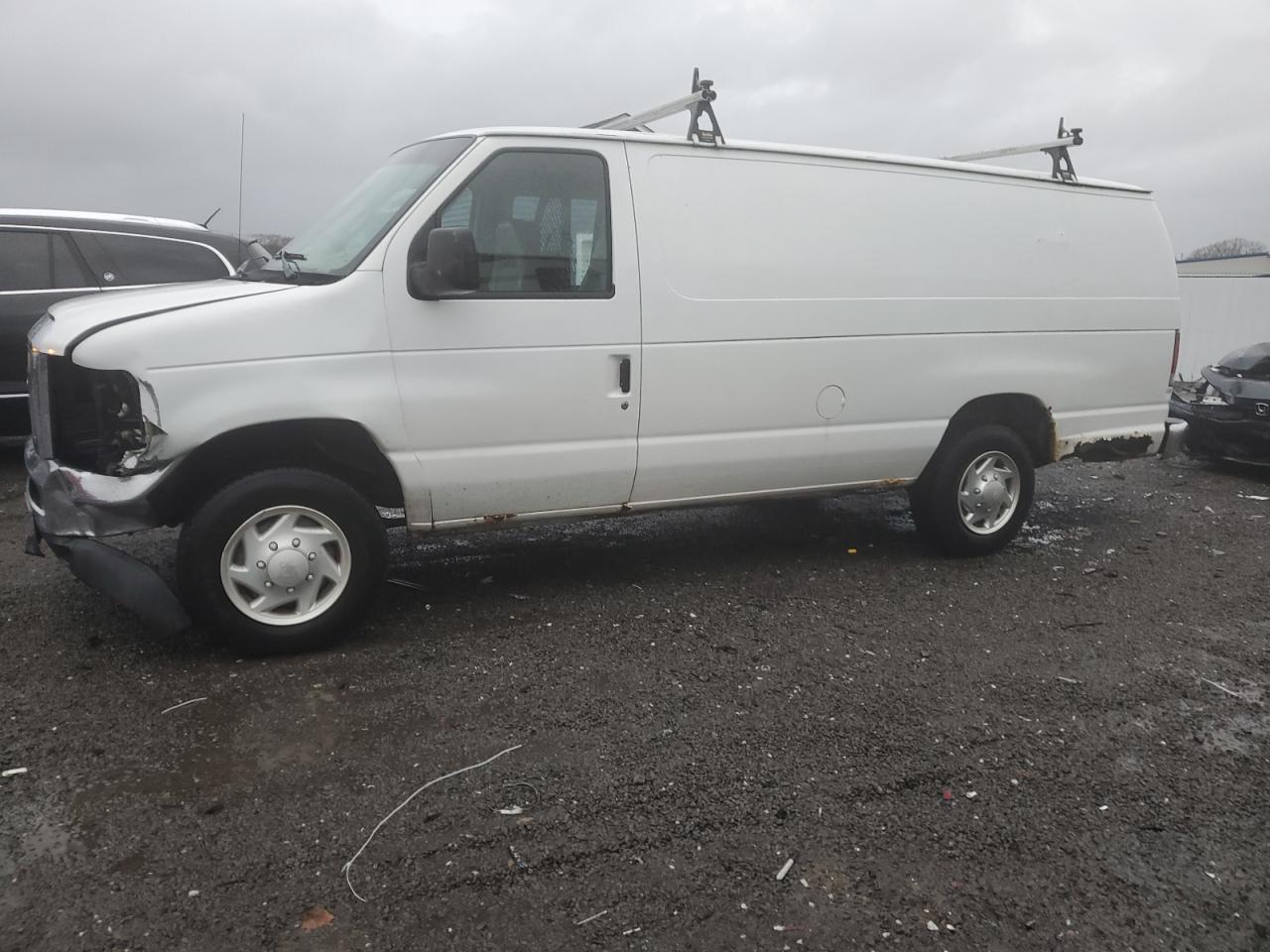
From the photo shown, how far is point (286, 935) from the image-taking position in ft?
8.54

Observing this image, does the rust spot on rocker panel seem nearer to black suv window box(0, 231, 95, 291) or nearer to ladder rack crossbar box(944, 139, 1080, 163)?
ladder rack crossbar box(944, 139, 1080, 163)

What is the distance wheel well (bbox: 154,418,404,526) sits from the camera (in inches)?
160

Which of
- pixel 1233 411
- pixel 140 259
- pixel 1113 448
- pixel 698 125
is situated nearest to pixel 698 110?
pixel 698 125

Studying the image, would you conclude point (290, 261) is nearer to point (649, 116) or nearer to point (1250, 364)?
point (649, 116)

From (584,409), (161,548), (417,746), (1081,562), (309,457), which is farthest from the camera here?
(1081,562)

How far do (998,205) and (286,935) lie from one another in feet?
17.1

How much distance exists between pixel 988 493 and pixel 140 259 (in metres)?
6.56

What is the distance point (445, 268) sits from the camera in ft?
13.7

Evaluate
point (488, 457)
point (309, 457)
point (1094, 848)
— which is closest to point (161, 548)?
point (309, 457)

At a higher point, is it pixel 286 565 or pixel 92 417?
pixel 92 417

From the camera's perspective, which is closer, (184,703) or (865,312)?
(184,703)

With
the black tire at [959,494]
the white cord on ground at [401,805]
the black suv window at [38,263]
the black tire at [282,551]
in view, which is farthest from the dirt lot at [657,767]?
the black suv window at [38,263]

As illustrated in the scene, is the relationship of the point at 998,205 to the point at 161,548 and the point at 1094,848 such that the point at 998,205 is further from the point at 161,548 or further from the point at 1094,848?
the point at 161,548

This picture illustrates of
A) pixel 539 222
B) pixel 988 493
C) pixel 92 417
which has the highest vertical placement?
pixel 539 222
